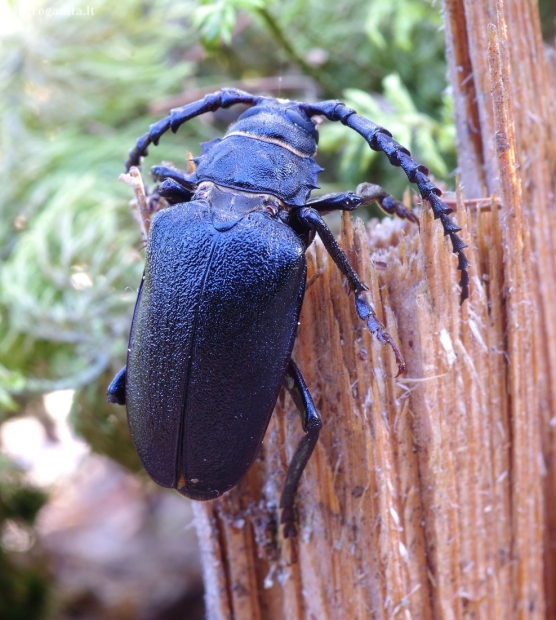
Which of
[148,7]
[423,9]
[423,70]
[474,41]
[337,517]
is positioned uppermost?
[148,7]

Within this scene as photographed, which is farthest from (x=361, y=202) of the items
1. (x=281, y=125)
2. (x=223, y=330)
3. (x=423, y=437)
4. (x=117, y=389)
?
(x=117, y=389)

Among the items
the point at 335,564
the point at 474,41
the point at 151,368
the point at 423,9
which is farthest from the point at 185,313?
the point at 423,9

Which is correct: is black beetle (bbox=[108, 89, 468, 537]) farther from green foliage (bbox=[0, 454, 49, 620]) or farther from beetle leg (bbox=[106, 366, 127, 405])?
green foliage (bbox=[0, 454, 49, 620])

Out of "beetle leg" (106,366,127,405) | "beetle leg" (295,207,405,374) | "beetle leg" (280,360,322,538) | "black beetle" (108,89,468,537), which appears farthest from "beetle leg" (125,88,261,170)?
"beetle leg" (280,360,322,538)

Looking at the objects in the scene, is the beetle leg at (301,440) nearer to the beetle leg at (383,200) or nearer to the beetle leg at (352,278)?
the beetle leg at (352,278)

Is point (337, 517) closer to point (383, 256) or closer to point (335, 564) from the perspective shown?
point (335, 564)

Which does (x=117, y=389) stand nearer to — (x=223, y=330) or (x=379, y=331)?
(x=223, y=330)
